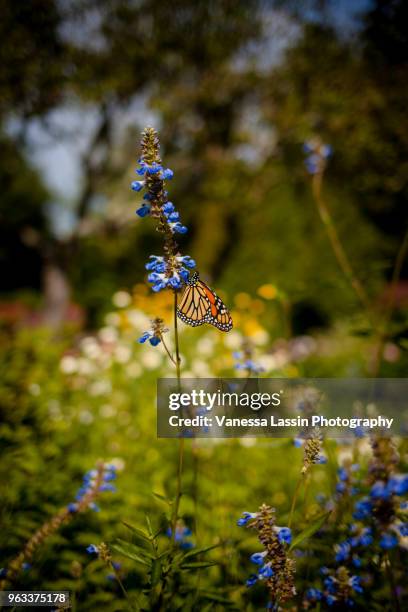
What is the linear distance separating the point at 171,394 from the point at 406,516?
2.85ft

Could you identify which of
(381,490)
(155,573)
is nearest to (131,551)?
(155,573)

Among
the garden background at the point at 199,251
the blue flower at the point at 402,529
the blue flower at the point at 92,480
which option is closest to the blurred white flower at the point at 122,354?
the garden background at the point at 199,251

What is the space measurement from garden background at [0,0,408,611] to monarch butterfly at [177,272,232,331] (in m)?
0.18

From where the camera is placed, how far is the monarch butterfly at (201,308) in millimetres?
1672

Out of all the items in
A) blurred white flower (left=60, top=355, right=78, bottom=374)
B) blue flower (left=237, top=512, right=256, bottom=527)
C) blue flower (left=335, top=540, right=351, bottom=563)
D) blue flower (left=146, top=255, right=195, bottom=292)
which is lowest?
blue flower (left=335, top=540, right=351, bottom=563)

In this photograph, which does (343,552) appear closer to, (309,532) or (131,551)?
(309,532)

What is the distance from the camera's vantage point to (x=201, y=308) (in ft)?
5.98

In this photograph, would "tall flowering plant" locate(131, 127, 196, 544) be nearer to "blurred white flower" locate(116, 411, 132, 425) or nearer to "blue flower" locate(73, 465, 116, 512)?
"blue flower" locate(73, 465, 116, 512)

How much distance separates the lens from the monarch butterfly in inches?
65.8

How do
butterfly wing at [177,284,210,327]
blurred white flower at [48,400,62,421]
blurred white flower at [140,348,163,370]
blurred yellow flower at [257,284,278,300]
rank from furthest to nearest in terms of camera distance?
1. blurred white flower at [140,348,163,370]
2. blurred white flower at [48,400,62,421]
3. blurred yellow flower at [257,284,278,300]
4. butterfly wing at [177,284,210,327]

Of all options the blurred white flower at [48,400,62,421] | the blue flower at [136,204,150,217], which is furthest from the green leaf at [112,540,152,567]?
the blurred white flower at [48,400,62,421]

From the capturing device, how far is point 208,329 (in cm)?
554

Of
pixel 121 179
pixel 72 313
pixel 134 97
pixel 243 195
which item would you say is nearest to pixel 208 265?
pixel 243 195

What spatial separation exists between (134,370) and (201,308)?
9.29 ft
